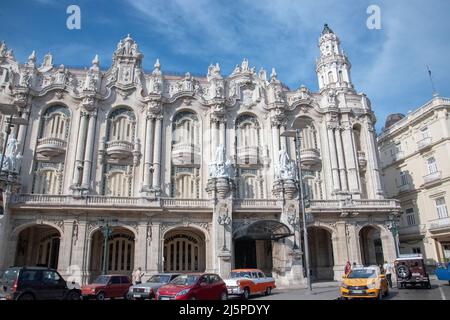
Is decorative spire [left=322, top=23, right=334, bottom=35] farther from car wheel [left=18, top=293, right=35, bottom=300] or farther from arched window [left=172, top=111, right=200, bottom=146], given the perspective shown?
car wheel [left=18, top=293, right=35, bottom=300]

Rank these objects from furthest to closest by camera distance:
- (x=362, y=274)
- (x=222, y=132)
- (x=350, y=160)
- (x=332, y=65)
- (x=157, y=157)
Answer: (x=332, y=65) < (x=350, y=160) < (x=222, y=132) < (x=157, y=157) < (x=362, y=274)

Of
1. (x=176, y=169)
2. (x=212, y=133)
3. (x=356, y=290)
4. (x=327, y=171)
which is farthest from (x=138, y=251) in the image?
(x=327, y=171)

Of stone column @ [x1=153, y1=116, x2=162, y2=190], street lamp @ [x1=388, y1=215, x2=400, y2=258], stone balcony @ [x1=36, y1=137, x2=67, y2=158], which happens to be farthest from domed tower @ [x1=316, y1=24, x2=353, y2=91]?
stone balcony @ [x1=36, y1=137, x2=67, y2=158]

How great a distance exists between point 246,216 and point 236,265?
194 inches

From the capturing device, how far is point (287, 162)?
31875mm

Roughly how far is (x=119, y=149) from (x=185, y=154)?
5917 millimetres

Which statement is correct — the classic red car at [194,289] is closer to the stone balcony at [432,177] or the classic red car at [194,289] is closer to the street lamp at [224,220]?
the street lamp at [224,220]

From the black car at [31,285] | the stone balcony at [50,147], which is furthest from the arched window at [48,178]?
the black car at [31,285]

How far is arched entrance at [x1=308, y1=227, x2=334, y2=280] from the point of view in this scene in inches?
1278

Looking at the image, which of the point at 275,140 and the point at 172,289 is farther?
the point at 275,140

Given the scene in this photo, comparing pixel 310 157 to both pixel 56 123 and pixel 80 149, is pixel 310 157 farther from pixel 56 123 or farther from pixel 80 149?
pixel 56 123

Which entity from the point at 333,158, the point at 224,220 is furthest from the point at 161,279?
the point at 333,158

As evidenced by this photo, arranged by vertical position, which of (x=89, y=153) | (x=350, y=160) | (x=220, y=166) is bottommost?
(x=220, y=166)

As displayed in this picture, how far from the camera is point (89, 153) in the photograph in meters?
31.4
